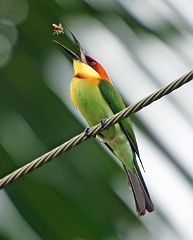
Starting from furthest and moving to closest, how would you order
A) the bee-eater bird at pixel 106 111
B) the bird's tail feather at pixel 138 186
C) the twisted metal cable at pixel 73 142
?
the bee-eater bird at pixel 106 111 < the bird's tail feather at pixel 138 186 < the twisted metal cable at pixel 73 142

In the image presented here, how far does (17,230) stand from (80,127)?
0.27 metres

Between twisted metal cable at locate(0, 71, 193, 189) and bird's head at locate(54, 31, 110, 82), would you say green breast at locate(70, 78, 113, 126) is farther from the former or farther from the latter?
twisted metal cable at locate(0, 71, 193, 189)

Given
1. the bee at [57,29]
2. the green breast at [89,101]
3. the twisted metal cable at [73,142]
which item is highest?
the bee at [57,29]

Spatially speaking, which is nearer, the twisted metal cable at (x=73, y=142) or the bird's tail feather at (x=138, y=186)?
the twisted metal cable at (x=73, y=142)

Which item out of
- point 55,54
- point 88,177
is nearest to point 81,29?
point 55,54

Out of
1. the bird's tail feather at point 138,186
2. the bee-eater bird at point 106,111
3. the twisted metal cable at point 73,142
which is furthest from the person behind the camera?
the bee-eater bird at point 106,111

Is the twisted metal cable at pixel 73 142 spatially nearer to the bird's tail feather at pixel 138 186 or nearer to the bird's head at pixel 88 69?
the bird's tail feather at pixel 138 186

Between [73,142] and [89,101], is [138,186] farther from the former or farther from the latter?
[73,142]

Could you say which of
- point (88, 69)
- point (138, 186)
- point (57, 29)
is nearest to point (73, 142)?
point (57, 29)

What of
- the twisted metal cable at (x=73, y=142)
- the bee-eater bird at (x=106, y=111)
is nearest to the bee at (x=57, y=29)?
the twisted metal cable at (x=73, y=142)

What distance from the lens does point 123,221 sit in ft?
4.10

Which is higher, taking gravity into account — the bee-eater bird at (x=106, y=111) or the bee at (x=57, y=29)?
the bee at (x=57, y=29)

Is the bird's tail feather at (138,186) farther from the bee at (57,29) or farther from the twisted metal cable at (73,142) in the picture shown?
the bee at (57,29)

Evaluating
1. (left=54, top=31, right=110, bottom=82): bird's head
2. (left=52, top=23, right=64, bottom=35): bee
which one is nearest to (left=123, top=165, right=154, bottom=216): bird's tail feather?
(left=54, top=31, right=110, bottom=82): bird's head
